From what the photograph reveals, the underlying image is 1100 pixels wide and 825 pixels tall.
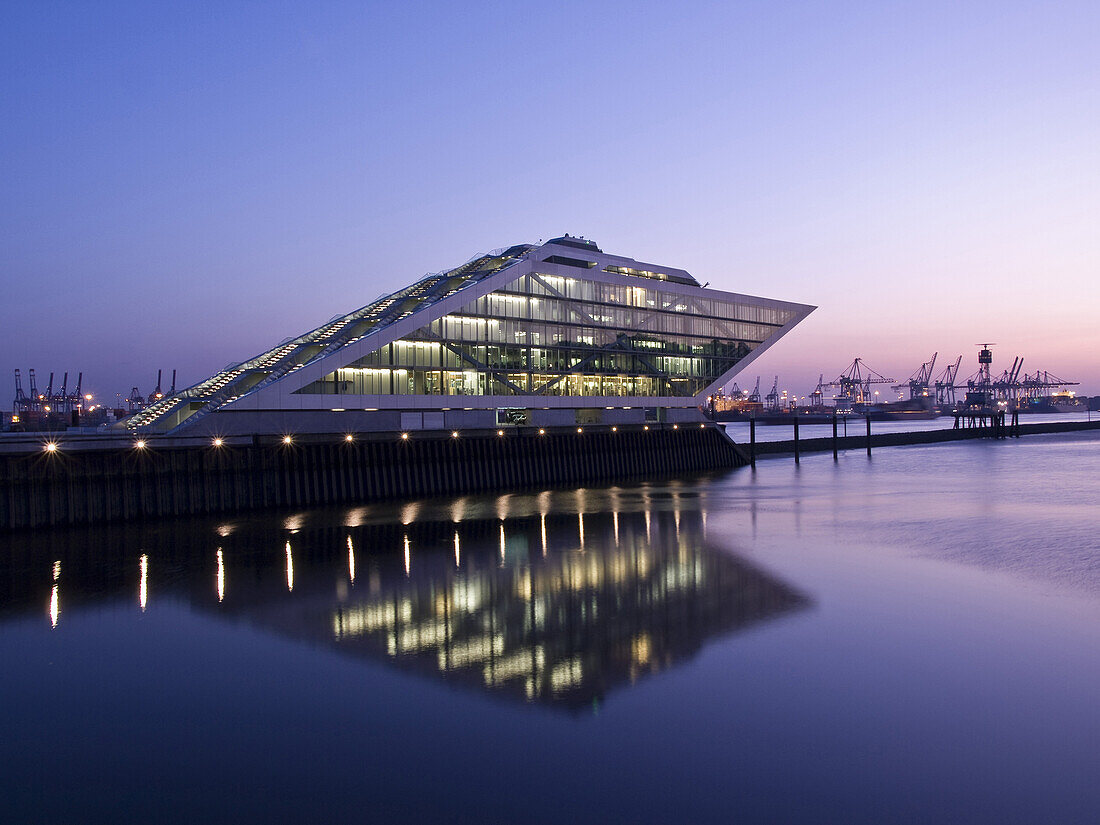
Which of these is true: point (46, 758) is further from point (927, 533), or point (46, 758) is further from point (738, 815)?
point (927, 533)

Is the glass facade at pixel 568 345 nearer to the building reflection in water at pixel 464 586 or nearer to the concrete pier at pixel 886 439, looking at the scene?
the building reflection in water at pixel 464 586

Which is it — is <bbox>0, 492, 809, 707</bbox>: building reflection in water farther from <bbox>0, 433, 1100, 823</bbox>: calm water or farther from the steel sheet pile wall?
the steel sheet pile wall

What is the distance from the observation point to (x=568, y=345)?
217 ft

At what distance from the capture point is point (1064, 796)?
11469mm

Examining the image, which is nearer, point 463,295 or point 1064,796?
point 1064,796

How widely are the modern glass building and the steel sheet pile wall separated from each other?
2.85 metres

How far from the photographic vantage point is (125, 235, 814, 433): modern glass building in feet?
166

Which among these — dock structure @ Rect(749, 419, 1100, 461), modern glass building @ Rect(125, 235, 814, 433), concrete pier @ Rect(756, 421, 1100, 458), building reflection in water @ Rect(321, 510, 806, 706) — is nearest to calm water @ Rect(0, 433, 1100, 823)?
building reflection in water @ Rect(321, 510, 806, 706)

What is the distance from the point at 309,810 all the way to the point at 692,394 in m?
67.3

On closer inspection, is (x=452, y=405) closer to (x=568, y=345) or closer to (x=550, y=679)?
(x=568, y=345)

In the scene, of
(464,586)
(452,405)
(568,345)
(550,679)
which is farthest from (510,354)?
(550,679)

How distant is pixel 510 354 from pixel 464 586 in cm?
3791

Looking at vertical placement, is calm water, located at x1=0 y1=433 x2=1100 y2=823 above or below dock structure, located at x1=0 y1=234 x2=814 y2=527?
below

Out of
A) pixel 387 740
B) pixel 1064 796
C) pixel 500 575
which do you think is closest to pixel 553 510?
pixel 500 575
